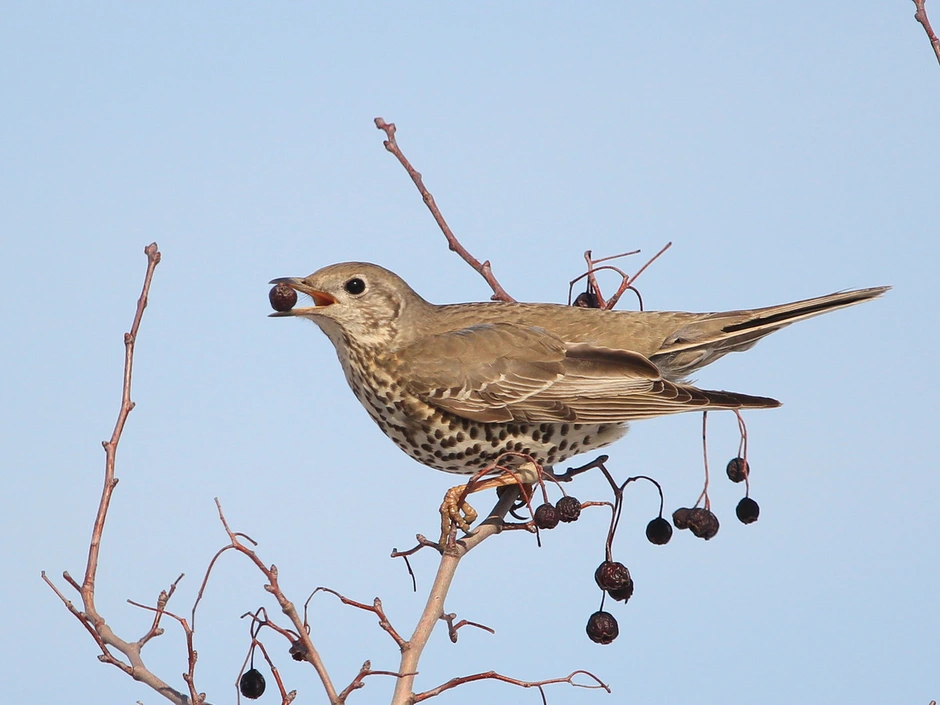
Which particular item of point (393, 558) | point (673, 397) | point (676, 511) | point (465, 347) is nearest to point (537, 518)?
point (393, 558)

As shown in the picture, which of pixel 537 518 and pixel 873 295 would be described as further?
pixel 873 295

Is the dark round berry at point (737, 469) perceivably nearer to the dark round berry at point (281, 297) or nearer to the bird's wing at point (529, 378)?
the bird's wing at point (529, 378)

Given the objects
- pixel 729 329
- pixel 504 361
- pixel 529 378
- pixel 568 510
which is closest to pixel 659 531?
pixel 568 510

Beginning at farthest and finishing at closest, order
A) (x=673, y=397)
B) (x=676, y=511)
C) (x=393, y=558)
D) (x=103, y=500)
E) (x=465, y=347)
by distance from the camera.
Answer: (x=465, y=347) → (x=673, y=397) → (x=676, y=511) → (x=393, y=558) → (x=103, y=500)

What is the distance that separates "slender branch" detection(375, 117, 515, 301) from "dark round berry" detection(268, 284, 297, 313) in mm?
889

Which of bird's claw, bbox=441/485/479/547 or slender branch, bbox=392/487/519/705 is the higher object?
bird's claw, bbox=441/485/479/547

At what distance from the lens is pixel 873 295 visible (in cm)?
640

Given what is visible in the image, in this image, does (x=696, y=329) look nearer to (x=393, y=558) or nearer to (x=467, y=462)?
(x=467, y=462)

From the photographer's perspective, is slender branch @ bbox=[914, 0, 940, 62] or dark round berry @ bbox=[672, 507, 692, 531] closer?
slender branch @ bbox=[914, 0, 940, 62]

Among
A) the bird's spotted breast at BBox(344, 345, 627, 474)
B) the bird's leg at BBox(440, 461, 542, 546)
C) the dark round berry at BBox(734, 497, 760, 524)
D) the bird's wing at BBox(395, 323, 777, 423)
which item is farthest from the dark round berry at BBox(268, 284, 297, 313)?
the dark round berry at BBox(734, 497, 760, 524)

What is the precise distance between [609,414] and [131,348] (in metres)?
2.87

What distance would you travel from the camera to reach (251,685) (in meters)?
4.59

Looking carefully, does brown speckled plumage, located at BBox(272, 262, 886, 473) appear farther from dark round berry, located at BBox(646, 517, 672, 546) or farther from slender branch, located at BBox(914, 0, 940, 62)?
slender branch, located at BBox(914, 0, 940, 62)

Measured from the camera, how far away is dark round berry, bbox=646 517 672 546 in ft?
17.8
